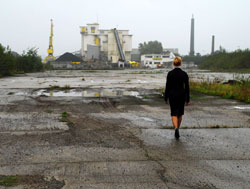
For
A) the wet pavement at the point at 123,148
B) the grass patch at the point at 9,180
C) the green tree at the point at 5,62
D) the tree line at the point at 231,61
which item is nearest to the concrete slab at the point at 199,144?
the wet pavement at the point at 123,148

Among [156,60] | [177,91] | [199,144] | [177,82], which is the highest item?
[156,60]

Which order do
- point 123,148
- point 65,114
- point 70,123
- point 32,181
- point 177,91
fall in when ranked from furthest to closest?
point 65,114, point 70,123, point 177,91, point 123,148, point 32,181

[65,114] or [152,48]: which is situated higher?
[152,48]

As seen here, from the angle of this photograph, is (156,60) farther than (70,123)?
Yes

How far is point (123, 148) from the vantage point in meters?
5.43

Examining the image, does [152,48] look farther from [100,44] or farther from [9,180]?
[9,180]

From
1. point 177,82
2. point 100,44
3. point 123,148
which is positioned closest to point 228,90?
point 177,82

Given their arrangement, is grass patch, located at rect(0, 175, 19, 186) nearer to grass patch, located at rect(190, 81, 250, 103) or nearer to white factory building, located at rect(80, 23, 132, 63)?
grass patch, located at rect(190, 81, 250, 103)

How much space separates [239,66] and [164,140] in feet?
204

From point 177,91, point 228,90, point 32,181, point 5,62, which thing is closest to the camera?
point 32,181

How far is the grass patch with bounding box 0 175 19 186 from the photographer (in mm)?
3664

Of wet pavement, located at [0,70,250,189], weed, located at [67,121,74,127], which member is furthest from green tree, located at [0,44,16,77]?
weed, located at [67,121,74,127]

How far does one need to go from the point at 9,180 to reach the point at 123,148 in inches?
82.9

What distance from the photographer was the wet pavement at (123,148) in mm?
3914
